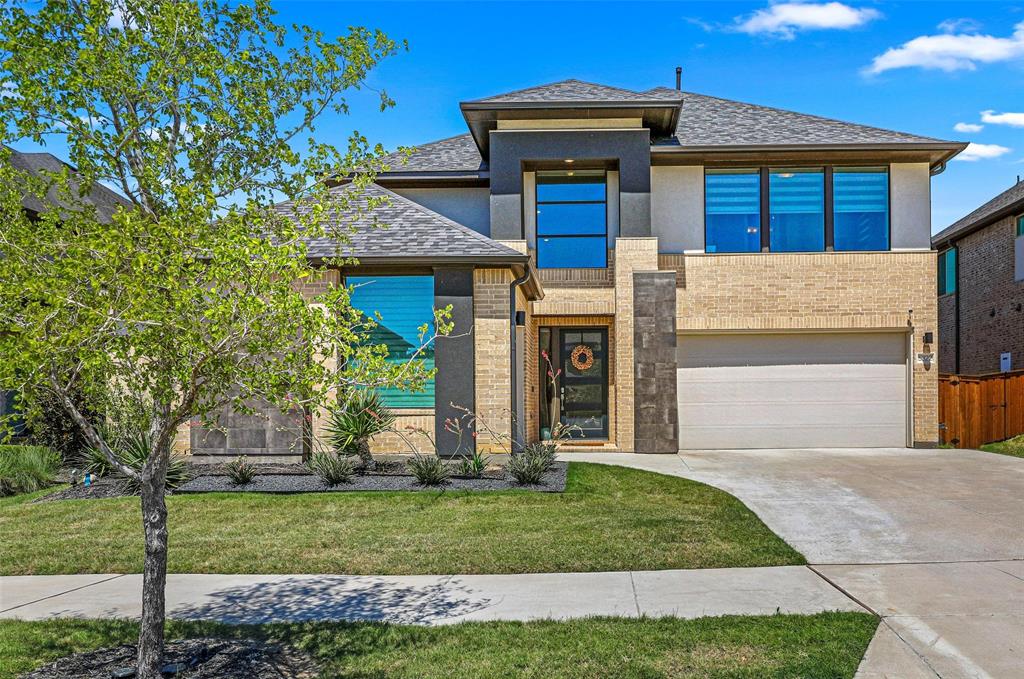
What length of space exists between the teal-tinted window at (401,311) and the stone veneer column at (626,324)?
491 cm

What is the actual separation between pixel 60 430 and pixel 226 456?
331 cm

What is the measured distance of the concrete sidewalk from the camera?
621 cm

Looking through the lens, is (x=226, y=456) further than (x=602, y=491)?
Yes

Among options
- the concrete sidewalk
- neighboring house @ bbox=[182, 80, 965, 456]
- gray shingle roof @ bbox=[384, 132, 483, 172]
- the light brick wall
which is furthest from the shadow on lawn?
gray shingle roof @ bbox=[384, 132, 483, 172]

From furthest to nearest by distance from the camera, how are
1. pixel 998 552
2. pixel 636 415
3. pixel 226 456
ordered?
pixel 636 415 → pixel 226 456 → pixel 998 552

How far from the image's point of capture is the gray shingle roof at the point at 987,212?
21.3 m

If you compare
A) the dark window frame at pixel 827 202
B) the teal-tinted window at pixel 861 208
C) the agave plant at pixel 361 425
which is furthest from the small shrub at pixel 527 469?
the teal-tinted window at pixel 861 208

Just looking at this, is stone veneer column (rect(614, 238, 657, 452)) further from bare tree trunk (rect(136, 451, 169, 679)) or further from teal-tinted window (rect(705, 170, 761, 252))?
bare tree trunk (rect(136, 451, 169, 679))

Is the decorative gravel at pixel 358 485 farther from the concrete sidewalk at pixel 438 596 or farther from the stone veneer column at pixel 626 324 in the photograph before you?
the stone veneer column at pixel 626 324

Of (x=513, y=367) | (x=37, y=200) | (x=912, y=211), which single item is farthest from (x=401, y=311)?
(x=912, y=211)

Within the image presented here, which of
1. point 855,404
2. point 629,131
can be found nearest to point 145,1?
point 629,131

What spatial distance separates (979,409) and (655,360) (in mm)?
7637

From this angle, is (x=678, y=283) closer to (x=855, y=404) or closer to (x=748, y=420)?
(x=748, y=420)

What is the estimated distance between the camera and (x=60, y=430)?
558 inches
